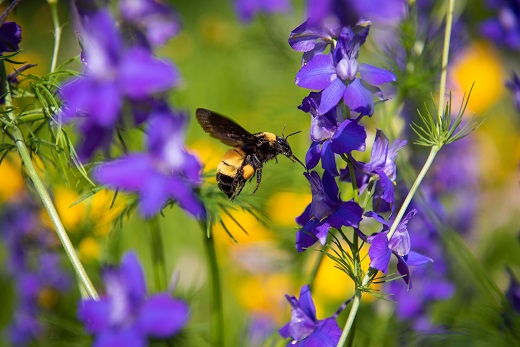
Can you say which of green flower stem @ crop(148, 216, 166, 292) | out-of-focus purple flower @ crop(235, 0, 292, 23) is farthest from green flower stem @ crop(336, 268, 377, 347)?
out-of-focus purple flower @ crop(235, 0, 292, 23)

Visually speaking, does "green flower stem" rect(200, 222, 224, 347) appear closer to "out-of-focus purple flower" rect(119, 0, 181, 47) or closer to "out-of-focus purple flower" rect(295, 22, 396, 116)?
"out-of-focus purple flower" rect(119, 0, 181, 47)

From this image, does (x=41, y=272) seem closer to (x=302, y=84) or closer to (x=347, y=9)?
(x=302, y=84)

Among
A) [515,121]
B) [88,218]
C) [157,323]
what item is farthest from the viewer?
[515,121]

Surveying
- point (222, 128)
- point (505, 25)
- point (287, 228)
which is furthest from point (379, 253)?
point (287, 228)

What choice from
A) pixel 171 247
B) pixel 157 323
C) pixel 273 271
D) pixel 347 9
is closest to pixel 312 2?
pixel 347 9

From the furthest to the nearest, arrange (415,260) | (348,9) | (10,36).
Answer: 1. (10,36)
2. (415,260)
3. (348,9)

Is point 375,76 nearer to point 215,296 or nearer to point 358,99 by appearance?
point 358,99

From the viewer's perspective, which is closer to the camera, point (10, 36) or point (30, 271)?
point (10, 36)
